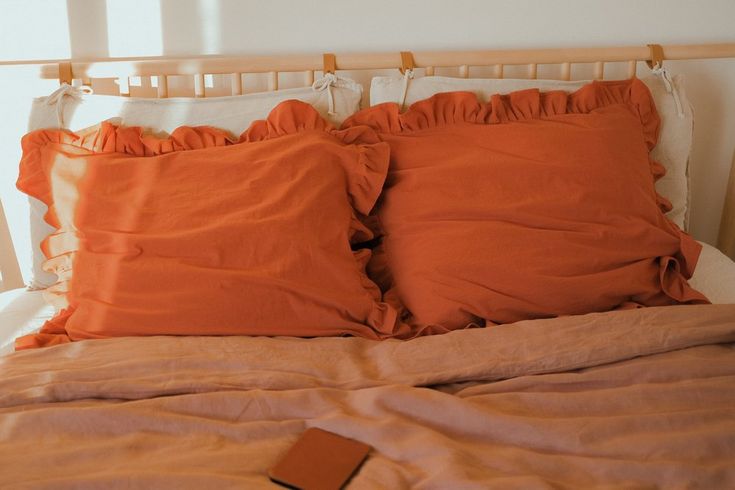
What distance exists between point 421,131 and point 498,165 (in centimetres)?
19

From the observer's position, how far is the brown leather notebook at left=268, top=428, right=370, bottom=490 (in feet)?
3.04

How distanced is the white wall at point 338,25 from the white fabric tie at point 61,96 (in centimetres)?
25

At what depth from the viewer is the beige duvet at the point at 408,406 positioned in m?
0.93

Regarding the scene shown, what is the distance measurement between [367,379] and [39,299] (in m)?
0.75

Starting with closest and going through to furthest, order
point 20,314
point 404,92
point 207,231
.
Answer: point 207,231, point 20,314, point 404,92

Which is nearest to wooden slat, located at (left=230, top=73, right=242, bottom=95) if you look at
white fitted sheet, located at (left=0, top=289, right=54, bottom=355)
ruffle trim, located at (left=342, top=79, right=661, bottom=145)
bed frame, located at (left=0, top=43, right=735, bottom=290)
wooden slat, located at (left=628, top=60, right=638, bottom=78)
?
bed frame, located at (left=0, top=43, right=735, bottom=290)

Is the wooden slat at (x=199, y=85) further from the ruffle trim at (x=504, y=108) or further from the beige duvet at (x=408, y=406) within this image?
the beige duvet at (x=408, y=406)

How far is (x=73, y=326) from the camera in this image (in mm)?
1321

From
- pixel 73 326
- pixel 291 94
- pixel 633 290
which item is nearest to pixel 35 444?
pixel 73 326

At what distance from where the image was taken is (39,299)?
4.98ft

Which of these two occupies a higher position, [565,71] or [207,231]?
[565,71]

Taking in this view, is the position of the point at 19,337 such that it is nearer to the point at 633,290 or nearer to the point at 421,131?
the point at 421,131

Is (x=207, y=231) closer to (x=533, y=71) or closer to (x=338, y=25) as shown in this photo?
(x=338, y=25)

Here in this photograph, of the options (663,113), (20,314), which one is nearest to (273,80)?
(20,314)
